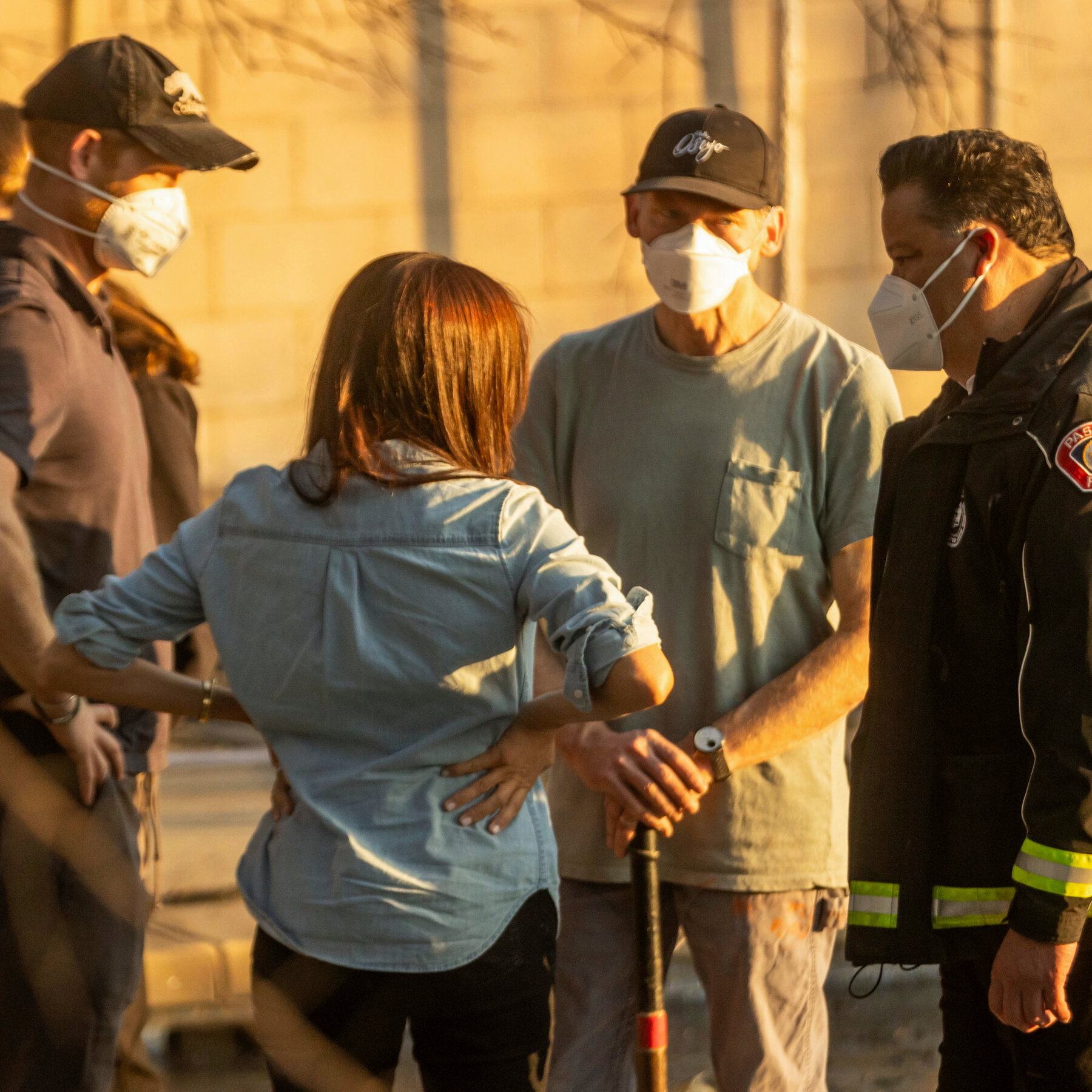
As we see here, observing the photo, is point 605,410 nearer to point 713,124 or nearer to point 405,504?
point 713,124

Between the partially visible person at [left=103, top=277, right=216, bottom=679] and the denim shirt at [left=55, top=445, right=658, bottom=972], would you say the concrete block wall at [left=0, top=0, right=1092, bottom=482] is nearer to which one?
the partially visible person at [left=103, top=277, right=216, bottom=679]

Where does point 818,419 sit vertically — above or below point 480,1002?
above

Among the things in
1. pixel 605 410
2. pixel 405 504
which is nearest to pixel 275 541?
pixel 405 504

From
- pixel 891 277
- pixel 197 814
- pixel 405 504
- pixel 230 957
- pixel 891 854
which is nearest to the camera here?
pixel 405 504

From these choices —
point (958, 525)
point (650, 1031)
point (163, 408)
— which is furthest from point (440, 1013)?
point (163, 408)

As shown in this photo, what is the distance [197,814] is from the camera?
5785mm

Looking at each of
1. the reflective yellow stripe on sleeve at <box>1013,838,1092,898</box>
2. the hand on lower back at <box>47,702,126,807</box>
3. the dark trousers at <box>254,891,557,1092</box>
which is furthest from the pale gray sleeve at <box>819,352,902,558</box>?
the hand on lower back at <box>47,702,126,807</box>

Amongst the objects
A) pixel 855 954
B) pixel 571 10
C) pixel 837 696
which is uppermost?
pixel 571 10

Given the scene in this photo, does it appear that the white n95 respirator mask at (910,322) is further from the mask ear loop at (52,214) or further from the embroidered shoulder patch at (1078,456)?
the mask ear loop at (52,214)

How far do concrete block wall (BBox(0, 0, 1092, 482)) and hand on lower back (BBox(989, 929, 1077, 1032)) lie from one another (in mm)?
4928

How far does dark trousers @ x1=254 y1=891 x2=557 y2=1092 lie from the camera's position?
1.98 meters

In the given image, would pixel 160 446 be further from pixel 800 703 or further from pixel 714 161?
pixel 800 703

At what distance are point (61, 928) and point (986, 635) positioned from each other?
1.74 metres

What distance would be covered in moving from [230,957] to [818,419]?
2690 mm
